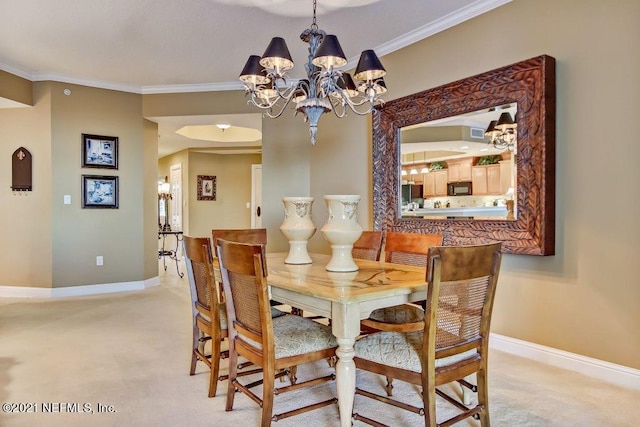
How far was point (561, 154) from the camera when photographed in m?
2.67

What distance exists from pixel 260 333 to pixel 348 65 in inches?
135

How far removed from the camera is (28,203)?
4.96m

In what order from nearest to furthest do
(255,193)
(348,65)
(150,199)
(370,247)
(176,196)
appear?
(370,247) < (348,65) < (150,199) < (255,193) < (176,196)

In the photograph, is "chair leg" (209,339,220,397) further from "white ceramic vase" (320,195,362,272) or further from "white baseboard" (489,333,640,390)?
"white baseboard" (489,333,640,390)

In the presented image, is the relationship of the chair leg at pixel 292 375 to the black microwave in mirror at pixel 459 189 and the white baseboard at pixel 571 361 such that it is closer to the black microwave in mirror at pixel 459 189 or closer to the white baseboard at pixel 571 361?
the white baseboard at pixel 571 361

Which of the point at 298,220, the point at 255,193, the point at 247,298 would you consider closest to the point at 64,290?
the point at 298,220

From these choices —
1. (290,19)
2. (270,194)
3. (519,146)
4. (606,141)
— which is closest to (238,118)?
(270,194)

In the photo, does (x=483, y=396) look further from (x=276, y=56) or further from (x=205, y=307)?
(x=276, y=56)

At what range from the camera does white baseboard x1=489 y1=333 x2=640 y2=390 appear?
7.82ft

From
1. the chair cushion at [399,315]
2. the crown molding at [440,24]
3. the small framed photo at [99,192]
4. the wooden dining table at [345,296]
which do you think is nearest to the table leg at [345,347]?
the wooden dining table at [345,296]

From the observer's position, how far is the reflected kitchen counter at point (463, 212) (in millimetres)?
3000

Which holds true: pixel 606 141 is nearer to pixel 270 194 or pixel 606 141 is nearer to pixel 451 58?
pixel 451 58

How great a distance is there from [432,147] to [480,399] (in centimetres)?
219

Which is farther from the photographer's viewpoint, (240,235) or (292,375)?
(240,235)
